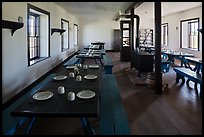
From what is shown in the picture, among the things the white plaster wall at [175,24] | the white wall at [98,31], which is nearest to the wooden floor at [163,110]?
the white plaster wall at [175,24]

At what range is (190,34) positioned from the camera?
33.5ft

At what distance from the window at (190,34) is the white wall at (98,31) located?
5.32 meters

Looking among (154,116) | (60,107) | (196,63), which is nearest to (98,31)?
(196,63)

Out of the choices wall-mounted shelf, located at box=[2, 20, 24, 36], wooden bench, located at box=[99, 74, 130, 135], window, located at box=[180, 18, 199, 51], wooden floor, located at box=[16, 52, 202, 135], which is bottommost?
wooden floor, located at box=[16, 52, 202, 135]

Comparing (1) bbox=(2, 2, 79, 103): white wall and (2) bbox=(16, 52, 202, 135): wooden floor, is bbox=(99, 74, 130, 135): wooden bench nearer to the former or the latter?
(2) bbox=(16, 52, 202, 135): wooden floor

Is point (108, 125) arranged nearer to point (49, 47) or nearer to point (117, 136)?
point (117, 136)

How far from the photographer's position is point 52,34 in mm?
6926

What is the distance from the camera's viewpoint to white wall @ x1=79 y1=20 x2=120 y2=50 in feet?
49.3

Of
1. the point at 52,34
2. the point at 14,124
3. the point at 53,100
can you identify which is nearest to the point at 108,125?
the point at 53,100

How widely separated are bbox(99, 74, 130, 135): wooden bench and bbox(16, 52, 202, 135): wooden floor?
7.7 inches

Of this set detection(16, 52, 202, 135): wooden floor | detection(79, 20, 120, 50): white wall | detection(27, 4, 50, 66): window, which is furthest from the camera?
detection(79, 20, 120, 50): white wall

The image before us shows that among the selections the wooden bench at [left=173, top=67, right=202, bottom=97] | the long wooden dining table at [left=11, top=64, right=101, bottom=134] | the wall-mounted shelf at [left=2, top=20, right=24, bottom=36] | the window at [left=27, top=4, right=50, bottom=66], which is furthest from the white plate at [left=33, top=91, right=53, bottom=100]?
the window at [left=27, top=4, right=50, bottom=66]

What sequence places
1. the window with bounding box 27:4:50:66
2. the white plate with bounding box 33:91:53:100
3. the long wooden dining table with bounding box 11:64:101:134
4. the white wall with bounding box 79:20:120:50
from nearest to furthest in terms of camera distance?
the long wooden dining table with bounding box 11:64:101:134, the white plate with bounding box 33:91:53:100, the window with bounding box 27:4:50:66, the white wall with bounding box 79:20:120:50

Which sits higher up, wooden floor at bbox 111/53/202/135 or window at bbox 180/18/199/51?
window at bbox 180/18/199/51
